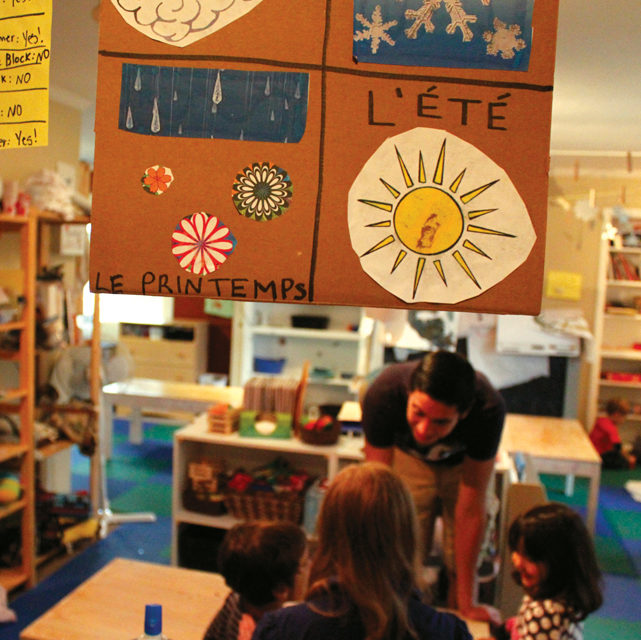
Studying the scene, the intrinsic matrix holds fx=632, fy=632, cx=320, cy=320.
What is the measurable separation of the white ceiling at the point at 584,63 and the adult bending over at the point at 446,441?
759 mm

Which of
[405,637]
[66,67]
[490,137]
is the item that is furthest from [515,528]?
[66,67]

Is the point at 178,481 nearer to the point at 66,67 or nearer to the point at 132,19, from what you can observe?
the point at 66,67

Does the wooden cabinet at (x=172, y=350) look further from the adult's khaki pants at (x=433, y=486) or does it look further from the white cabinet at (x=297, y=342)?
the adult's khaki pants at (x=433, y=486)

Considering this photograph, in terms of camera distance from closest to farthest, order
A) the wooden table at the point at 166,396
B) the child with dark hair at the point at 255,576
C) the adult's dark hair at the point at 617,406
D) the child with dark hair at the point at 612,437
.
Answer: the child with dark hair at the point at 255,576, the wooden table at the point at 166,396, the child with dark hair at the point at 612,437, the adult's dark hair at the point at 617,406

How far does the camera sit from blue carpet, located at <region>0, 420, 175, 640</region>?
3.07 m

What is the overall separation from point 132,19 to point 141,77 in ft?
0.21

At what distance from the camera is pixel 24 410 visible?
121 inches

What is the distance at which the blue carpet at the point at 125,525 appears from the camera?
3.07m

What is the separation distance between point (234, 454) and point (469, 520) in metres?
1.60

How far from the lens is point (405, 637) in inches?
44.9

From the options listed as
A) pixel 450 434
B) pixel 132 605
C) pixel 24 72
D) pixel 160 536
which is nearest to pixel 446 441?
pixel 450 434

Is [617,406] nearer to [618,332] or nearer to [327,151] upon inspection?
[618,332]

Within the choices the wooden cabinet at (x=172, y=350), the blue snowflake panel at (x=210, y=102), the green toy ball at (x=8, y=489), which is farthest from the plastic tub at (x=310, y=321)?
the blue snowflake panel at (x=210, y=102)

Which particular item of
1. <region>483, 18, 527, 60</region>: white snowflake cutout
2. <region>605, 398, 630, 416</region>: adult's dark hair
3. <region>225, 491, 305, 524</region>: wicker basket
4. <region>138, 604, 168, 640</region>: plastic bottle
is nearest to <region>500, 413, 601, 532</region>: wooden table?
<region>225, 491, 305, 524</region>: wicker basket
